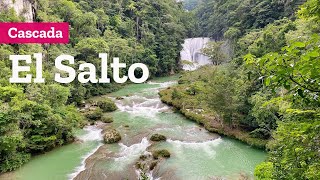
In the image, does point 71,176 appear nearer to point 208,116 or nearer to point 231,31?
point 208,116

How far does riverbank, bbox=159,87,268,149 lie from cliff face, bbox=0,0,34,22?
516 inches

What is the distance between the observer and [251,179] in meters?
11.5

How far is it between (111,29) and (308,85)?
3841 cm

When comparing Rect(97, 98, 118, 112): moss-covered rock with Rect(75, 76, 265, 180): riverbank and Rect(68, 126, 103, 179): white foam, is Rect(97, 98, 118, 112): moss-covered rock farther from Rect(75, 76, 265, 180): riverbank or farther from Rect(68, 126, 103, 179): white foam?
Rect(68, 126, 103, 179): white foam

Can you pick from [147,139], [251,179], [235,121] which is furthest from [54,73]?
[251,179]

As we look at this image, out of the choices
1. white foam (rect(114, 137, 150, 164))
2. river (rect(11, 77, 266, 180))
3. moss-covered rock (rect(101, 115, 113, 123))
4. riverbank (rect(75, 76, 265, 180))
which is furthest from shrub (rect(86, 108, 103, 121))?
white foam (rect(114, 137, 150, 164))

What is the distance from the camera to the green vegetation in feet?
43.1

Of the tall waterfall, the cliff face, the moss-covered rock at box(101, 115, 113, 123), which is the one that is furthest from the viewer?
the tall waterfall

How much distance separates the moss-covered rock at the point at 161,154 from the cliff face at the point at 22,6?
15629 millimetres

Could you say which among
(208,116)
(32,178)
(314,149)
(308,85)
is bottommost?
(32,178)

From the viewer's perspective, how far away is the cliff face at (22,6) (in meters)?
20.6

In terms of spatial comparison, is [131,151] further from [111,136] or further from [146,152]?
[111,136]

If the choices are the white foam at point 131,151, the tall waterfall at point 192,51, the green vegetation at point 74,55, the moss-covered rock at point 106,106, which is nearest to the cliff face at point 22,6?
the green vegetation at point 74,55

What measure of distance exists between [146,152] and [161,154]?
95 cm
